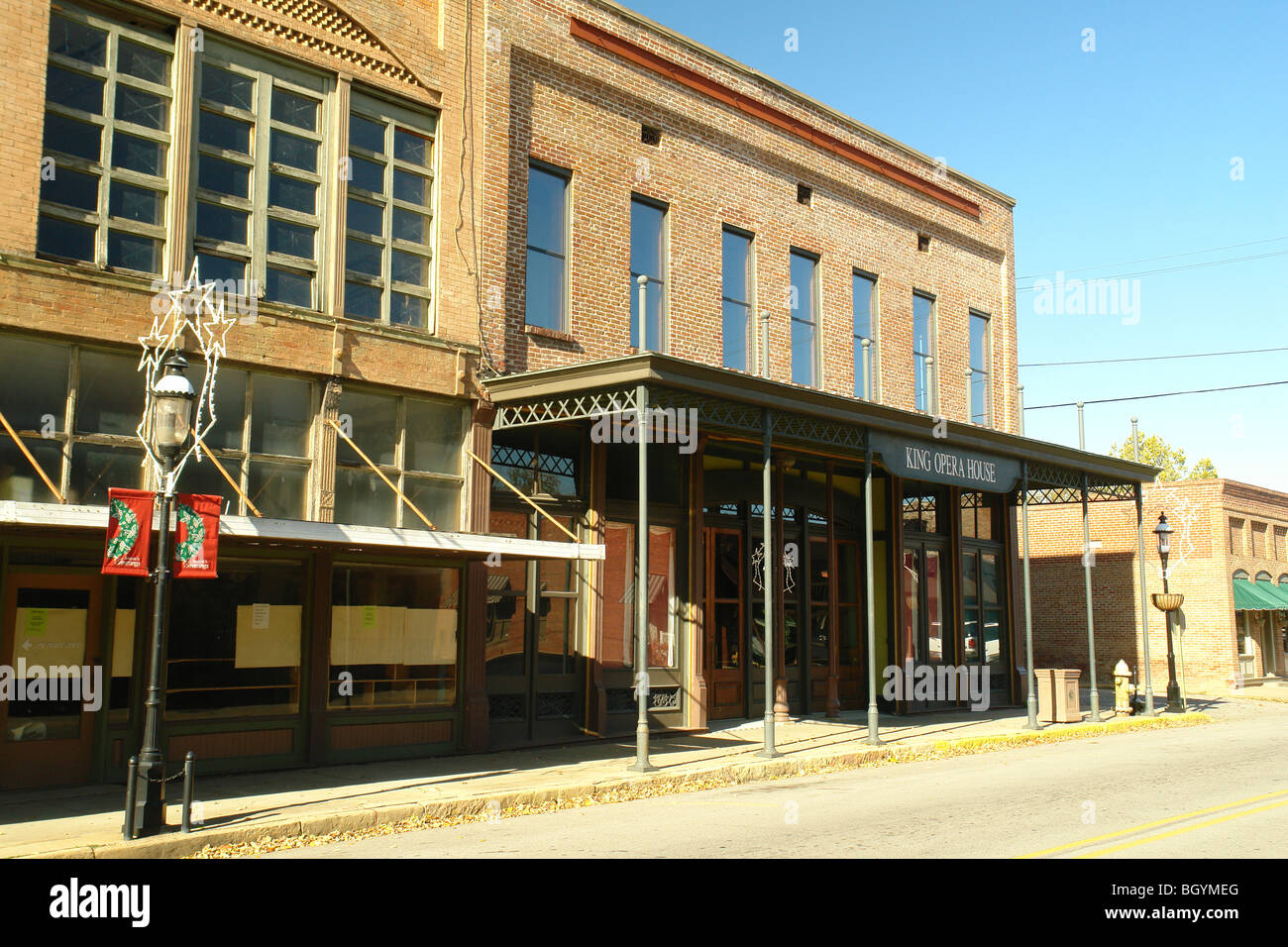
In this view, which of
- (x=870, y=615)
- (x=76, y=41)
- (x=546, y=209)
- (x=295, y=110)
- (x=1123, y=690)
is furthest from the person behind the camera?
(x=1123, y=690)

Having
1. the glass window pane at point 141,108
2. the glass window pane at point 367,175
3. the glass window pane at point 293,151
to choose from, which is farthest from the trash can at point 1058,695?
the glass window pane at point 141,108

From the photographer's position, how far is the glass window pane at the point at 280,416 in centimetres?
1295

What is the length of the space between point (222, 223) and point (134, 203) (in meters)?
0.99

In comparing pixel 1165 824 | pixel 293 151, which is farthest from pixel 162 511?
pixel 1165 824

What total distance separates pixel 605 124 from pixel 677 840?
11.6 meters

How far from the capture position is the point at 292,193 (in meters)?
13.7

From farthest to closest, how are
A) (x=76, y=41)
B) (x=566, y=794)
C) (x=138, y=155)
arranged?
1. (x=138, y=155)
2. (x=76, y=41)
3. (x=566, y=794)

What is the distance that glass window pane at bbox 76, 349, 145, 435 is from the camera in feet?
38.2

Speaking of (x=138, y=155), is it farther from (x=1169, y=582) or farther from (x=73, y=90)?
(x=1169, y=582)

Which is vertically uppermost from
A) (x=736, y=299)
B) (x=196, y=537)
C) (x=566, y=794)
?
(x=736, y=299)

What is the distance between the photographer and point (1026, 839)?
8.73 m

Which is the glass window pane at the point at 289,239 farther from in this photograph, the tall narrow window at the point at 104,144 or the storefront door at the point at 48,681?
the storefront door at the point at 48,681

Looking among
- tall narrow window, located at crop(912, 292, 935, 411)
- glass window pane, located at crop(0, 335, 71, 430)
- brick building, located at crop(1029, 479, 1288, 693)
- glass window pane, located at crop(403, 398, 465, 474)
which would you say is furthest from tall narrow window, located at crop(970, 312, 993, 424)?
glass window pane, located at crop(0, 335, 71, 430)
